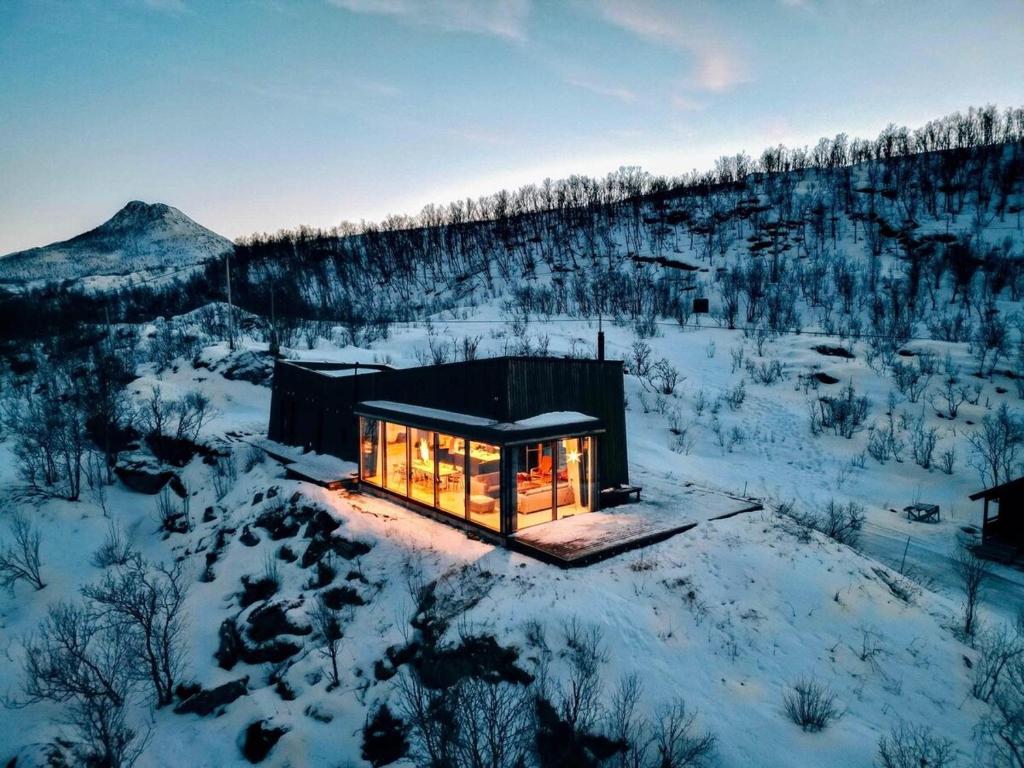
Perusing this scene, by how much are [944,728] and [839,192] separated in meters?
79.1

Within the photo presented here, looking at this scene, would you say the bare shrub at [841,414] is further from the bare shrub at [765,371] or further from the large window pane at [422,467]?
the large window pane at [422,467]

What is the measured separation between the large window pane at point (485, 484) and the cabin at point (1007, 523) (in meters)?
16.2

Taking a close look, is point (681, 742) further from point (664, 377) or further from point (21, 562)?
point (664, 377)

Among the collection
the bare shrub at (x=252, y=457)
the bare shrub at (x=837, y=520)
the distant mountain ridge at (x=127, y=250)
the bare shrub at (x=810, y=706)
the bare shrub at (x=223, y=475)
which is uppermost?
the distant mountain ridge at (x=127, y=250)

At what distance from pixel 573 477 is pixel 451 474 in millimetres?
3266

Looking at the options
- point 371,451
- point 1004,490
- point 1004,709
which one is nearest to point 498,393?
point 371,451

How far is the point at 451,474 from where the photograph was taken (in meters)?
14.7

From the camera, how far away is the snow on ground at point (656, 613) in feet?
30.2

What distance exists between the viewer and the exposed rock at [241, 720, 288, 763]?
1034 cm

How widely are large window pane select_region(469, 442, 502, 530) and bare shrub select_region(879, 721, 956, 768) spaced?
316 inches

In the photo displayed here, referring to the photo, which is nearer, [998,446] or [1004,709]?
[1004,709]

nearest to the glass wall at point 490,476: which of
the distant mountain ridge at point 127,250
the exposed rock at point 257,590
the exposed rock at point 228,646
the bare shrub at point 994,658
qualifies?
the exposed rock at point 257,590

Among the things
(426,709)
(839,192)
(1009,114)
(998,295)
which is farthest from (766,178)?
(426,709)

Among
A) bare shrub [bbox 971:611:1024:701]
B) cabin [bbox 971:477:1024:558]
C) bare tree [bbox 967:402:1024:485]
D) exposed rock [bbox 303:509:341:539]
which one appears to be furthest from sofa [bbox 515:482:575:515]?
bare tree [bbox 967:402:1024:485]
